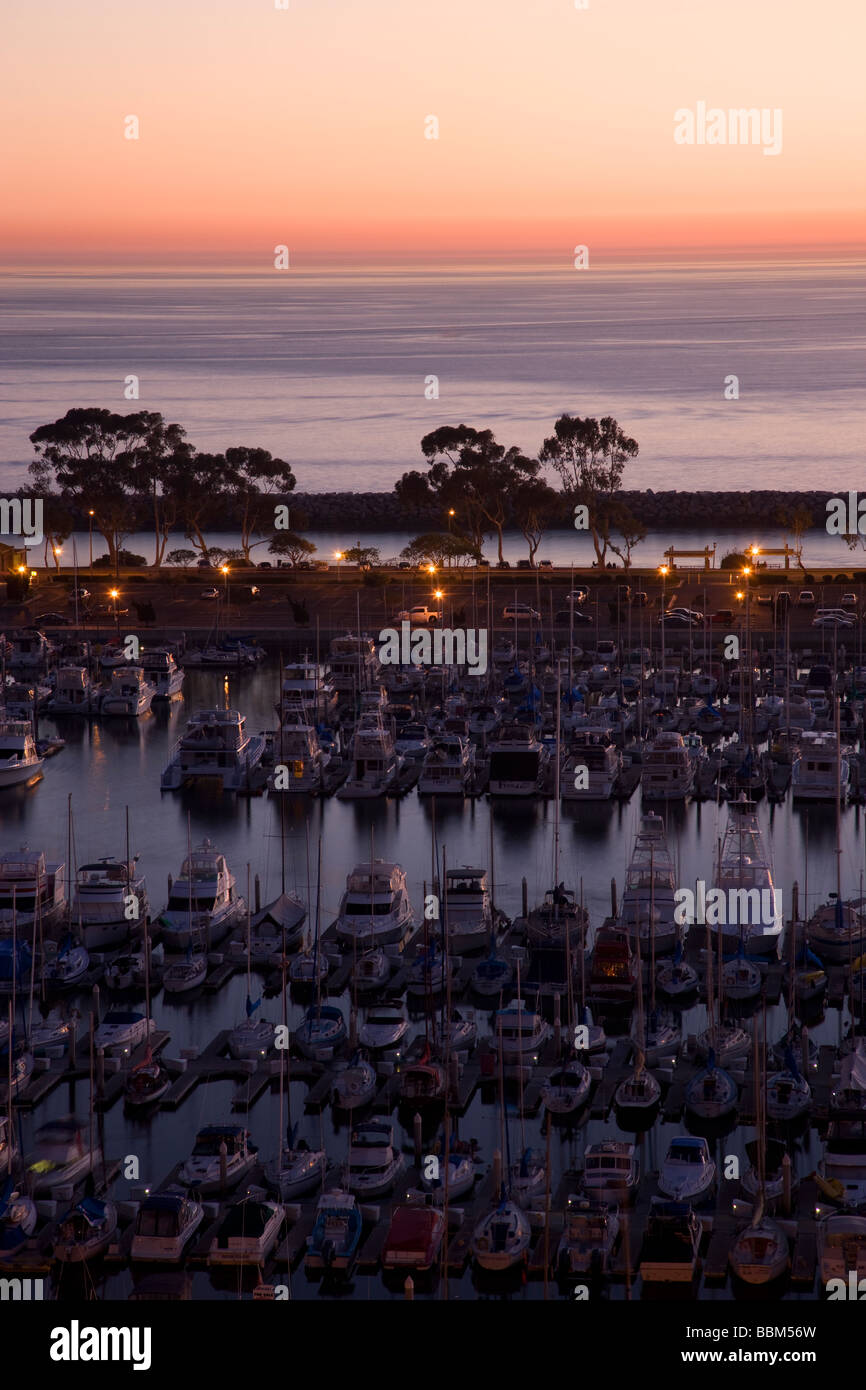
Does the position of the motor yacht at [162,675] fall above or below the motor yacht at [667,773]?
above

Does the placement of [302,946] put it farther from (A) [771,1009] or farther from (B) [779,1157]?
(B) [779,1157]

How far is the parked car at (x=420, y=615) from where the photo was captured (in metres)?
35.6

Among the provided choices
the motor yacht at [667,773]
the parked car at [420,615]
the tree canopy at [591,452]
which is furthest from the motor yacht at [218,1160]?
the tree canopy at [591,452]

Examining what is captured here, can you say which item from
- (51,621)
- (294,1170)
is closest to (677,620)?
(51,621)

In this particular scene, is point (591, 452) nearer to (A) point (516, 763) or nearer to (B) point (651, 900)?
(A) point (516, 763)

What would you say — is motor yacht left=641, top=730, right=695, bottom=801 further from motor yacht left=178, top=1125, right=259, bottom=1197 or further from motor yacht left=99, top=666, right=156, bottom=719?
motor yacht left=178, top=1125, right=259, bottom=1197

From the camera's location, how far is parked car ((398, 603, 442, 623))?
3559cm

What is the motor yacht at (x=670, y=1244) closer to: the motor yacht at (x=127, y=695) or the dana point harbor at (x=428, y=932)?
the dana point harbor at (x=428, y=932)

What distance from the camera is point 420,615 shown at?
36.1 m

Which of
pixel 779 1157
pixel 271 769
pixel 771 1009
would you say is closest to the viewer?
pixel 779 1157

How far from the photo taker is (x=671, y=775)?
23797 millimetres

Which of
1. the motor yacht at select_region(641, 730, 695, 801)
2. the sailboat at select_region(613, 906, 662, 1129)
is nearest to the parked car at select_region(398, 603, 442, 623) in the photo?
the motor yacht at select_region(641, 730, 695, 801)
